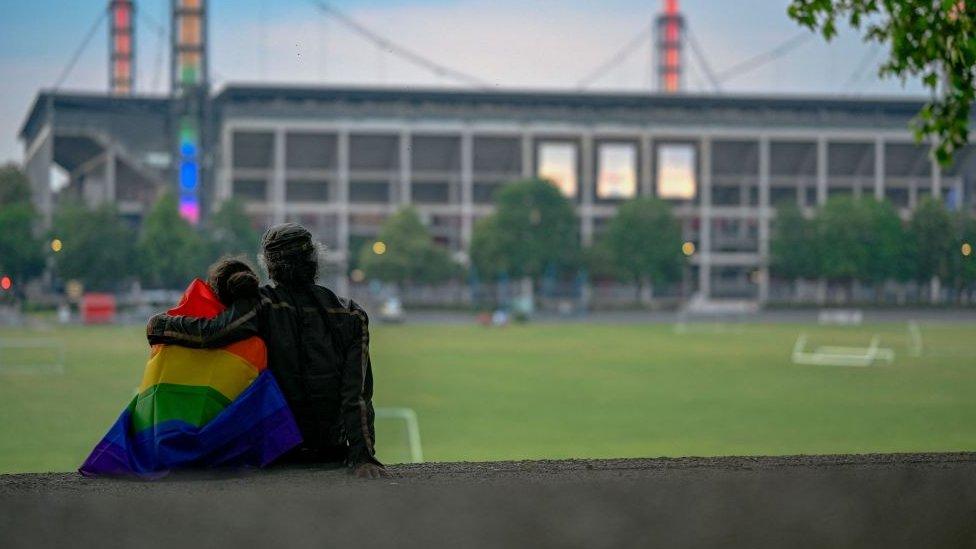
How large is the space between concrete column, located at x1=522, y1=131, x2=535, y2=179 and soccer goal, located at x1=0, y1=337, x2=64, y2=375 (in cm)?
6119

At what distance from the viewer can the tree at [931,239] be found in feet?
315

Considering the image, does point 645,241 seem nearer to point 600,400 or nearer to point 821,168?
point 821,168

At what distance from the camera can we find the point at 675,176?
404 feet

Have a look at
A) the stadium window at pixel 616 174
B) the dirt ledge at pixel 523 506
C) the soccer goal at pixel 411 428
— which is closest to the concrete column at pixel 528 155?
the stadium window at pixel 616 174

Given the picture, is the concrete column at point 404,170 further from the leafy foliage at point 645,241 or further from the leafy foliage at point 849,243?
the leafy foliage at point 849,243

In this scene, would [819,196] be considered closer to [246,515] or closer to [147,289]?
[147,289]

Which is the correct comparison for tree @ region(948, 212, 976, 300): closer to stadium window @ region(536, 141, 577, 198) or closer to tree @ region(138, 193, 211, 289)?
stadium window @ region(536, 141, 577, 198)

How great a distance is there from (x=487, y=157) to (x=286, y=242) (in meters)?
119

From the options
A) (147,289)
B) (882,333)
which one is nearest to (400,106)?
(147,289)

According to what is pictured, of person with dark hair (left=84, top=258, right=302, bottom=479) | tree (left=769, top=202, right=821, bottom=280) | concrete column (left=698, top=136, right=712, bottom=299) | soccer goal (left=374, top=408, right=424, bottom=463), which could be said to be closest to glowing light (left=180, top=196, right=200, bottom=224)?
concrete column (left=698, top=136, right=712, bottom=299)

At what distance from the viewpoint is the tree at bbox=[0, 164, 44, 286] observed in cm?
9400

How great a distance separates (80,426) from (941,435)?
18.0 m

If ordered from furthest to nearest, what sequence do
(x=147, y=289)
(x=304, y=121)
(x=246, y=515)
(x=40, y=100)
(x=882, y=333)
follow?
(x=40, y=100)
(x=304, y=121)
(x=147, y=289)
(x=882, y=333)
(x=246, y=515)

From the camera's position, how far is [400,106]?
400 ft
